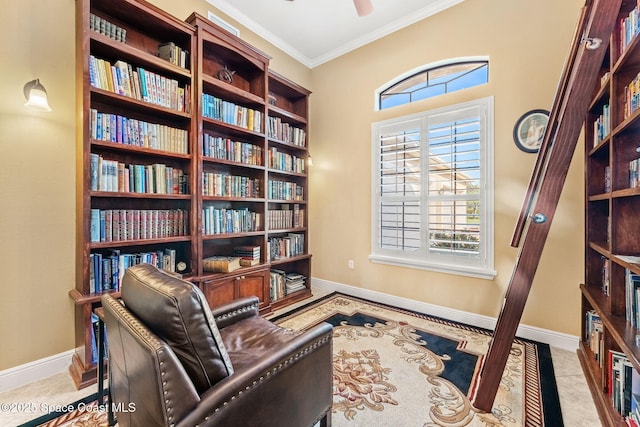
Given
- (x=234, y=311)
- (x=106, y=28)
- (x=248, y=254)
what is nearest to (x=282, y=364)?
(x=234, y=311)

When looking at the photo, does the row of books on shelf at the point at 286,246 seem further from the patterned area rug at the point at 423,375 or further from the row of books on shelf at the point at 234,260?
the patterned area rug at the point at 423,375

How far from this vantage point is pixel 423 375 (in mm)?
1912

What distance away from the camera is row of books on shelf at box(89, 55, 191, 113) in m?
1.98

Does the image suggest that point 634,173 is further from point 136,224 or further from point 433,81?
point 136,224

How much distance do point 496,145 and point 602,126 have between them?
79 cm

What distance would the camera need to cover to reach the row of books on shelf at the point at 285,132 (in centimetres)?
330

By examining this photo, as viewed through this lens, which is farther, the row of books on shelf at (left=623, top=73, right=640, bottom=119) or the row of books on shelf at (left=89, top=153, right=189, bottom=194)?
the row of books on shelf at (left=89, top=153, right=189, bottom=194)

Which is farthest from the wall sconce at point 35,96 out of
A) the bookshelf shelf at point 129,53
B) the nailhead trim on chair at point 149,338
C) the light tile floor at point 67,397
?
the light tile floor at point 67,397

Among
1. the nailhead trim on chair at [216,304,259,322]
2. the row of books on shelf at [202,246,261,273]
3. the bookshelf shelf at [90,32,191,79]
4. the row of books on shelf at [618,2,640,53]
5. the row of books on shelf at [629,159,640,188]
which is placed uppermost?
the bookshelf shelf at [90,32,191,79]

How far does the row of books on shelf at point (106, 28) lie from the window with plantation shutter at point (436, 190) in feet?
8.64

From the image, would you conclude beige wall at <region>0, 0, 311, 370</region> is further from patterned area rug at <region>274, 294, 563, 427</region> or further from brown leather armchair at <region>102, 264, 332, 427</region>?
patterned area rug at <region>274, 294, 563, 427</region>

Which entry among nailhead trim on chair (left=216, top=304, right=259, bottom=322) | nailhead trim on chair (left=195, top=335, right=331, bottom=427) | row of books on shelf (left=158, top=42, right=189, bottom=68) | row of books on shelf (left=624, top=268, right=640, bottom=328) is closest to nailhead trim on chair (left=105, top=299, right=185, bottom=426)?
nailhead trim on chair (left=195, top=335, right=331, bottom=427)

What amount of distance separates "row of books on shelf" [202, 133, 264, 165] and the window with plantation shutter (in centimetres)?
148

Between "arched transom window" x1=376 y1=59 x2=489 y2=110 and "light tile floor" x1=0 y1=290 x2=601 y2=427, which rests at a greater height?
"arched transom window" x1=376 y1=59 x2=489 y2=110
